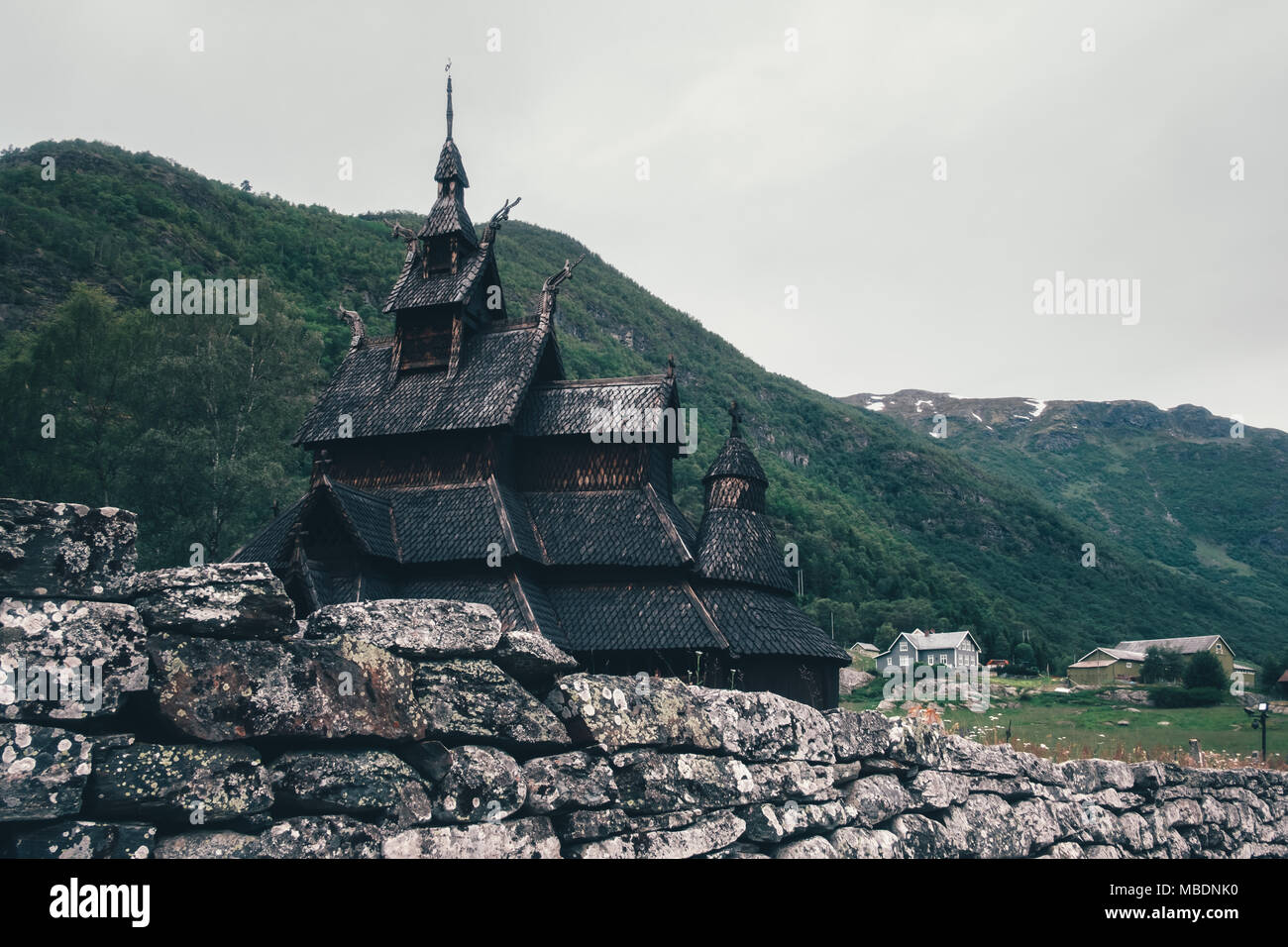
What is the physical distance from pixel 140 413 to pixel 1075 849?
149 ft

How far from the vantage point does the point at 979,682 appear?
7550 cm

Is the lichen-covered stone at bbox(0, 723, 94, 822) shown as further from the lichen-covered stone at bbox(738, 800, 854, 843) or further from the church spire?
the church spire

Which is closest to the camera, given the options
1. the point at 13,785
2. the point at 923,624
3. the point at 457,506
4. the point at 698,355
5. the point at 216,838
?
the point at 13,785

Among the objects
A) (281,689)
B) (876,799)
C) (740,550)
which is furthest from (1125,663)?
(281,689)

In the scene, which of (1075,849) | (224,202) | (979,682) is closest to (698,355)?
(224,202)

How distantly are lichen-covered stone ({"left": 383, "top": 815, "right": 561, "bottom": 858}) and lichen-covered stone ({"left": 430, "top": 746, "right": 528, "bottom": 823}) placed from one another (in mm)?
85

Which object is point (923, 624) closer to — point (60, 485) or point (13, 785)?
point (60, 485)

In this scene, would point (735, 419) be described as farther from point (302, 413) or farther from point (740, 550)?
point (302, 413)

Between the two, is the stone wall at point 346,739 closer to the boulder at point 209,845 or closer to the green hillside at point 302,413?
the boulder at point 209,845

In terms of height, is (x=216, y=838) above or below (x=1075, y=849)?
above

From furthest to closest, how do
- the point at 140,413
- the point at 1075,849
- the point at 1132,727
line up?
1. the point at 1132,727
2. the point at 140,413
3. the point at 1075,849

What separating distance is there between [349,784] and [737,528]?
75.0 feet

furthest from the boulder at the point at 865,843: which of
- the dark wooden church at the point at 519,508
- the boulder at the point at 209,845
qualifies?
the dark wooden church at the point at 519,508

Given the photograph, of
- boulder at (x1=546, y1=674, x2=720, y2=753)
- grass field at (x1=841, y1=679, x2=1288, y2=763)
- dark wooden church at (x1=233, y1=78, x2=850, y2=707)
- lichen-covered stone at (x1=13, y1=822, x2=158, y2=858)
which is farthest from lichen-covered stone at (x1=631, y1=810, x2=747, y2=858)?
grass field at (x1=841, y1=679, x2=1288, y2=763)
